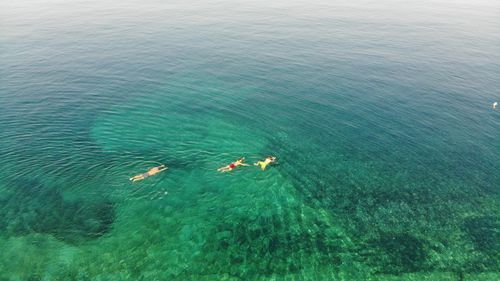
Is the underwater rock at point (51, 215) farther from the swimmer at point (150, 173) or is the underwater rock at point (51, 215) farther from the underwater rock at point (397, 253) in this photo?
the underwater rock at point (397, 253)

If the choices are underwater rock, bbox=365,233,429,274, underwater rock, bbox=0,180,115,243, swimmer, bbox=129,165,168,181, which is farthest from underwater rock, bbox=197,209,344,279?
underwater rock, bbox=0,180,115,243

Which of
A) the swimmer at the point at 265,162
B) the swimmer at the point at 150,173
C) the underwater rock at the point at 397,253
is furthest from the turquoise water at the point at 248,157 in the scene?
the swimmer at the point at 265,162

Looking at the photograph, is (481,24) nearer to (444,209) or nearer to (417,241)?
(444,209)

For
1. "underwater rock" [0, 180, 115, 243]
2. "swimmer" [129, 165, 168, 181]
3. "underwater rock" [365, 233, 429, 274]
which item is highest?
"swimmer" [129, 165, 168, 181]

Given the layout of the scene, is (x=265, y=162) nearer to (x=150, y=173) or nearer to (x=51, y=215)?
(x=150, y=173)

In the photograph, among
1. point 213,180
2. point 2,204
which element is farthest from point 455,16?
point 2,204

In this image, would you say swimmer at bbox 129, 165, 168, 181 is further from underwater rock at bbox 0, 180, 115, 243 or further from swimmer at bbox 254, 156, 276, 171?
swimmer at bbox 254, 156, 276, 171

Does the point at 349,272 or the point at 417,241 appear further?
the point at 417,241
